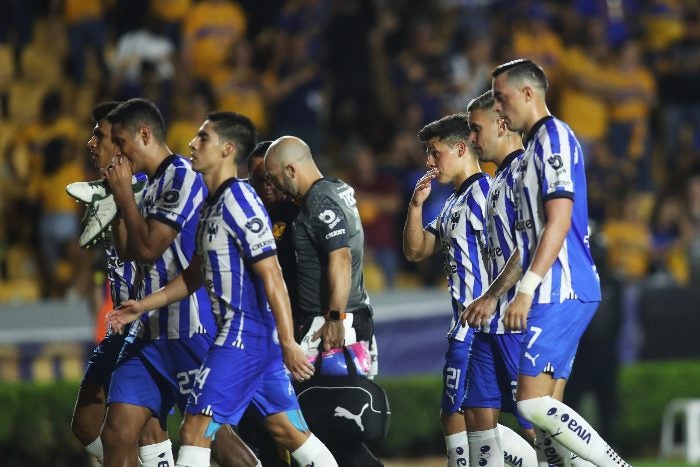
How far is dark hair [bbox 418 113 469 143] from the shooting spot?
8594 millimetres

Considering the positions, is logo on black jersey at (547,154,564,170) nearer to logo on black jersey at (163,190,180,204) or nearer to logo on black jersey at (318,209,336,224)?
logo on black jersey at (318,209,336,224)

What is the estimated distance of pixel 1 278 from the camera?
1448 cm

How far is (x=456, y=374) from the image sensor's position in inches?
328

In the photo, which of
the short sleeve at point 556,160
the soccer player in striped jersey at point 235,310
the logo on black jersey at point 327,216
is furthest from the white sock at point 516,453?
the short sleeve at point 556,160

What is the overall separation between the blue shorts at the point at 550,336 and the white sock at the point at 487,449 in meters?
0.78

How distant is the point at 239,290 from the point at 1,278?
7641 millimetres

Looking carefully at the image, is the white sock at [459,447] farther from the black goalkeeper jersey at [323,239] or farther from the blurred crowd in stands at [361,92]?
the blurred crowd in stands at [361,92]

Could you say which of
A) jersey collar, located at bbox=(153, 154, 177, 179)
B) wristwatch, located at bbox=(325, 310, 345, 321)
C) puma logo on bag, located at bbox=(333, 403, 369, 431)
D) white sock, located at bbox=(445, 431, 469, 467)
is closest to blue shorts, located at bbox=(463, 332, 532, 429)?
white sock, located at bbox=(445, 431, 469, 467)

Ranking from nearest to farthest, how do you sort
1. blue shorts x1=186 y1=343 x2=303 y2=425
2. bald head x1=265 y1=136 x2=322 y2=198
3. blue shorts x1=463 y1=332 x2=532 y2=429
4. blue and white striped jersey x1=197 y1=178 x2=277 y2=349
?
blue shorts x1=186 y1=343 x2=303 y2=425 < blue and white striped jersey x1=197 y1=178 x2=277 y2=349 < blue shorts x1=463 y1=332 x2=532 y2=429 < bald head x1=265 y1=136 x2=322 y2=198

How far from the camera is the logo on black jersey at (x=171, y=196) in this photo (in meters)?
7.83

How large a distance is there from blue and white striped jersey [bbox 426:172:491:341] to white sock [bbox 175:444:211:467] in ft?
6.18

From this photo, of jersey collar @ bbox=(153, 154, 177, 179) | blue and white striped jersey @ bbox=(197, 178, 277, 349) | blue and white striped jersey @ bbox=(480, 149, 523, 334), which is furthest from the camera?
jersey collar @ bbox=(153, 154, 177, 179)

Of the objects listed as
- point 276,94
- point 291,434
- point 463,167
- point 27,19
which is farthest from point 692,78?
point 291,434

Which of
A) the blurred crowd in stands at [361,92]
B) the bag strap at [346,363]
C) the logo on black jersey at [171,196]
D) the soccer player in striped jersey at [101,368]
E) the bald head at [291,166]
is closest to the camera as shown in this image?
the logo on black jersey at [171,196]
